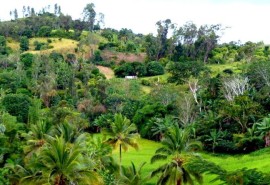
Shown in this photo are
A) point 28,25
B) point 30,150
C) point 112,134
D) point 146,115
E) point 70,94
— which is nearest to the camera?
point 30,150

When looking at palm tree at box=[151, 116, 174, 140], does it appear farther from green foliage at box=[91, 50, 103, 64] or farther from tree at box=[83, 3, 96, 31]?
tree at box=[83, 3, 96, 31]

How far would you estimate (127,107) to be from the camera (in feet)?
238

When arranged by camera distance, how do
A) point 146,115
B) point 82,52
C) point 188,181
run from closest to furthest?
point 188,181
point 146,115
point 82,52

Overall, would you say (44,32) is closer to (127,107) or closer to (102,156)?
(127,107)

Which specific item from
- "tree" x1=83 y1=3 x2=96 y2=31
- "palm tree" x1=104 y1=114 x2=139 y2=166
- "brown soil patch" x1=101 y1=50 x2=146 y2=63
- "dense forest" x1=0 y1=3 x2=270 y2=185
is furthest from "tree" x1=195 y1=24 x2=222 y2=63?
"palm tree" x1=104 y1=114 x2=139 y2=166

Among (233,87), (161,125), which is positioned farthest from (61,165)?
(233,87)

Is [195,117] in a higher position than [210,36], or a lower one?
lower

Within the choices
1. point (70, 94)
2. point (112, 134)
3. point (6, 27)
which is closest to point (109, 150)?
point (112, 134)

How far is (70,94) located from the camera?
263 feet

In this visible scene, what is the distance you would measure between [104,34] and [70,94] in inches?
2056

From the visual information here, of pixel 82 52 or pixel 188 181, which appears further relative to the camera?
pixel 82 52

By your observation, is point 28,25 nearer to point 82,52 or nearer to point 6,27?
point 6,27

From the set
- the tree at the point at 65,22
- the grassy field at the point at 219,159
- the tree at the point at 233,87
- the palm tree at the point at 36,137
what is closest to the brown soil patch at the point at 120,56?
the tree at the point at 65,22

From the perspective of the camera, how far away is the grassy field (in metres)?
40.5
